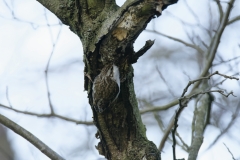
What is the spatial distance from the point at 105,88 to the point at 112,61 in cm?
12

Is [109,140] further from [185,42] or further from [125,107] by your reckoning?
[185,42]

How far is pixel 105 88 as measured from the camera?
1.42 meters

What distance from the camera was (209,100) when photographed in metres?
2.65

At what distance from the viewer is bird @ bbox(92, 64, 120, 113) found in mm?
1357

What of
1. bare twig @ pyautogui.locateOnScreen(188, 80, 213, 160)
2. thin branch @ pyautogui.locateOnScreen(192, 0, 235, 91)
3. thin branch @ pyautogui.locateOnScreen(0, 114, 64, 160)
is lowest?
thin branch @ pyautogui.locateOnScreen(0, 114, 64, 160)

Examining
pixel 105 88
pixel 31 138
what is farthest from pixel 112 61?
pixel 31 138

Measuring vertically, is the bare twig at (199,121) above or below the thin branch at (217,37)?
below

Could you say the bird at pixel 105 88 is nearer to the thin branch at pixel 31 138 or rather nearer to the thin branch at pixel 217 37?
the thin branch at pixel 31 138

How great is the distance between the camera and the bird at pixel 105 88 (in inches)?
53.4

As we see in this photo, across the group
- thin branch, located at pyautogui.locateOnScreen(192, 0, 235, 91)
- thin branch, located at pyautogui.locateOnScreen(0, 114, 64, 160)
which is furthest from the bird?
thin branch, located at pyautogui.locateOnScreen(192, 0, 235, 91)

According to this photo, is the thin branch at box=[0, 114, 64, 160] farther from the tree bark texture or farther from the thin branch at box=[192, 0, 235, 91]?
the thin branch at box=[192, 0, 235, 91]

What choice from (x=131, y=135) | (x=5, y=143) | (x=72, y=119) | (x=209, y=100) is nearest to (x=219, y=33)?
(x=209, y=100)

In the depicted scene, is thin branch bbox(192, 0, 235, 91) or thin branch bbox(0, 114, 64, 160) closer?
thin branch bbox(0, 114, 64, 160)

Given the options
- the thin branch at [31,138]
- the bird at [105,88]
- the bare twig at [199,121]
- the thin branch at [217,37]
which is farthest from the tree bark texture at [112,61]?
the thin branch at [217,37]
